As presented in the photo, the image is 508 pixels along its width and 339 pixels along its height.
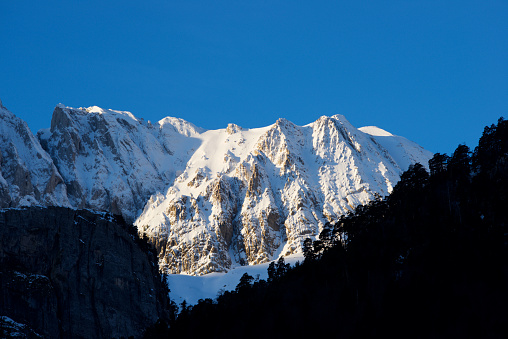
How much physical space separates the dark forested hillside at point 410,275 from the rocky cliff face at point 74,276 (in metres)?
27.6

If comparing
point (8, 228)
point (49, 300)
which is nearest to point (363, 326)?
point (49, 300)

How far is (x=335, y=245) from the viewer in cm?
12962

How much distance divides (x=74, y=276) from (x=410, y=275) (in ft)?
259

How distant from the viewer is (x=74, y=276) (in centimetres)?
15325

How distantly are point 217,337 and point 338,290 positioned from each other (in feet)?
57.3

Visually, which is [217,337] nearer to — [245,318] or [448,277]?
[245,318]

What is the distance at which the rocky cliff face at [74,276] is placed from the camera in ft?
469

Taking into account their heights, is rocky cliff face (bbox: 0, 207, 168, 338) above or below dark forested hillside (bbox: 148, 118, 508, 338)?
above

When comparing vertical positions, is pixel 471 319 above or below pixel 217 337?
below

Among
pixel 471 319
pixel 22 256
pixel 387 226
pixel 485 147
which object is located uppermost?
pixel 22 256

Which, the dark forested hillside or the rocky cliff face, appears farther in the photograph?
the rocky cliff face

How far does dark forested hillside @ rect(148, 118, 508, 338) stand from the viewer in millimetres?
86938

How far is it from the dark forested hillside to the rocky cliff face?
90.6 feet

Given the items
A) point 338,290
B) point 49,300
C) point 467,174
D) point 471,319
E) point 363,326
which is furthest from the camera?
point 49,300
